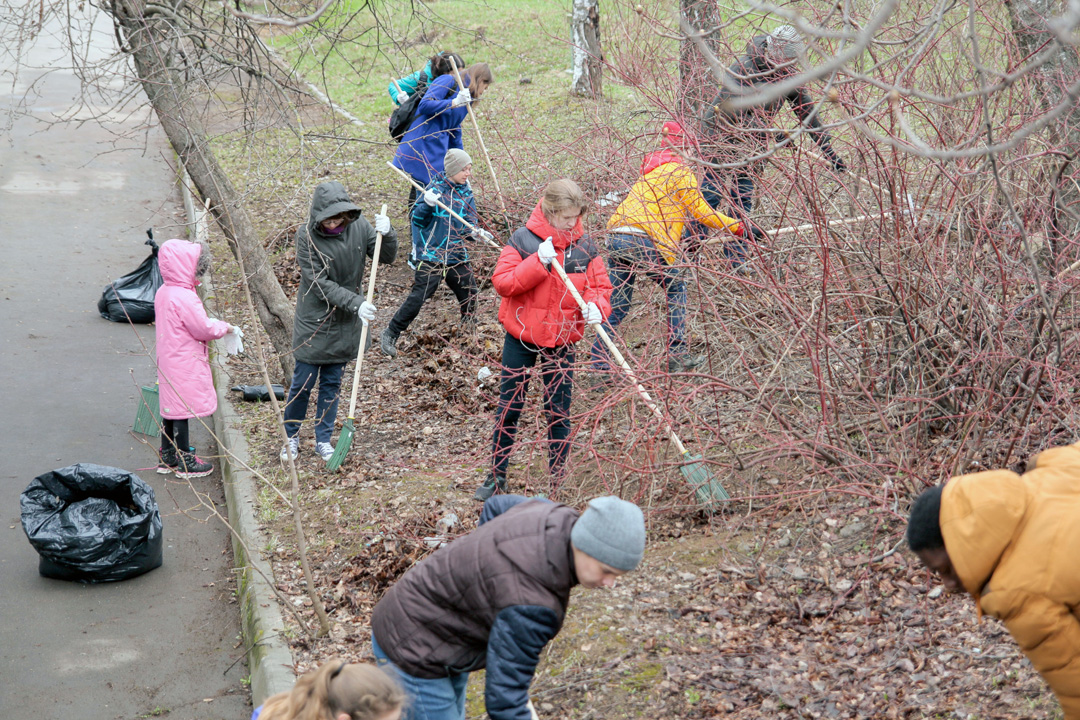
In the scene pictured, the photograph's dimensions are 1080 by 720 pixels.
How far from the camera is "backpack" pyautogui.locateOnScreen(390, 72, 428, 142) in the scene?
7.99 m

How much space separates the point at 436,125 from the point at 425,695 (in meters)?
6.03

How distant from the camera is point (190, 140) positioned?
6574 mm

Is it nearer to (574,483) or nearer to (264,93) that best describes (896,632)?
(574,483)

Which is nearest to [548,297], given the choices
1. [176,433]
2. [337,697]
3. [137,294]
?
[176,433]

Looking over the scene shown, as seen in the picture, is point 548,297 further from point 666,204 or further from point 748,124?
point 748,124

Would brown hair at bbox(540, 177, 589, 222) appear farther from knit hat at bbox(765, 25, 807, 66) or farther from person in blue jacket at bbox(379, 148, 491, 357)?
person in blue jacket at bbox(379, 148, 491, 357)

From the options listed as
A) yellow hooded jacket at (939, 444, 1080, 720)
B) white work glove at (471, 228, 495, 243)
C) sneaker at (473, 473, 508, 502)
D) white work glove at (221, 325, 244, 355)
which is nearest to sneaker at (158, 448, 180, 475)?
white work glove at (221, 325, 244, 355)

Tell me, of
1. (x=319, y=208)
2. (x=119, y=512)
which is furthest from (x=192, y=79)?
(x=119, y=512)

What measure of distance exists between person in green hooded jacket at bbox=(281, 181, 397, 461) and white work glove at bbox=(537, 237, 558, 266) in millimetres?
1379

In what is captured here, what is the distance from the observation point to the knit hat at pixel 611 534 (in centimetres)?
246

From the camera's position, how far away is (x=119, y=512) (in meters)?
5.05

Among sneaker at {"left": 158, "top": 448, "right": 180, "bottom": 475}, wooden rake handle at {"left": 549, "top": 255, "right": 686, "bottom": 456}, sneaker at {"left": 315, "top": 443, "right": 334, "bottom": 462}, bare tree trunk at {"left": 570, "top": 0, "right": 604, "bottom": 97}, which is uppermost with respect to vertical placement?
bare tree trunk at {"left": 570, "top": 0, "right": 604, "bottom": 97}

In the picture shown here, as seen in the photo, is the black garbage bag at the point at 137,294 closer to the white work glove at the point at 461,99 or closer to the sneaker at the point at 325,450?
the white work glove at the point at 461,99

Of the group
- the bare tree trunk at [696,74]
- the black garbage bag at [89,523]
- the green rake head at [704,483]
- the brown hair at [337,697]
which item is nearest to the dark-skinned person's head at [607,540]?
the brown hair at [337,697]
